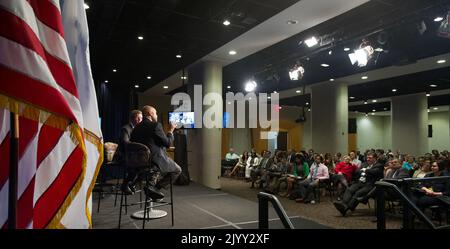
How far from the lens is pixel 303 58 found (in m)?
6.97

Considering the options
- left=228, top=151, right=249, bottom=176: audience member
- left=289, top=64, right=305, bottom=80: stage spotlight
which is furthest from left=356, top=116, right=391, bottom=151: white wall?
left=289, top=64, right=305, bottom=80: stage spotlight

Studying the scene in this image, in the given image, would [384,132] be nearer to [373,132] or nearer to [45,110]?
[373,132]

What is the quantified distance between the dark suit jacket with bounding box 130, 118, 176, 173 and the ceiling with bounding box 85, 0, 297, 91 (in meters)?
2.04

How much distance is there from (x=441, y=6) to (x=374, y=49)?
1.35m

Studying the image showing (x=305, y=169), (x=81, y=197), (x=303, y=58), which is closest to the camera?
(x=81, y=197)

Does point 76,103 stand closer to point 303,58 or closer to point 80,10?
point 80,10

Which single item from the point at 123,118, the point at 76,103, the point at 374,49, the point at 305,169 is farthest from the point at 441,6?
the point at 123,118

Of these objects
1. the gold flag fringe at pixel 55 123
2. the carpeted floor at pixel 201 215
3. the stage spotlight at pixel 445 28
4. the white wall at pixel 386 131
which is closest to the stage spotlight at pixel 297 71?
the stage spotlight at pixel 445 28

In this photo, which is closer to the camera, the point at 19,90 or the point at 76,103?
the point at 19,90

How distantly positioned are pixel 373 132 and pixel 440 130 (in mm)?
3940

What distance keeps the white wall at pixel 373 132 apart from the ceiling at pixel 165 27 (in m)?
17.2

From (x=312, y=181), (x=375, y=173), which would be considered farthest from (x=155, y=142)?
(x=312, y=181)

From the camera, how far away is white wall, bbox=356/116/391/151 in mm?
21797
